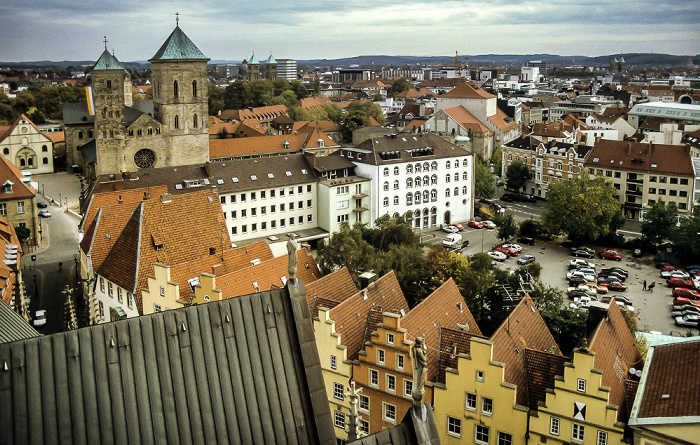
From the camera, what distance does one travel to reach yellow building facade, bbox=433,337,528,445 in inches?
1059

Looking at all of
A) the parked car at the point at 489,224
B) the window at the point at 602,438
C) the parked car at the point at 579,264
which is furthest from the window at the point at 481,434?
the parked car at the point at 489,224

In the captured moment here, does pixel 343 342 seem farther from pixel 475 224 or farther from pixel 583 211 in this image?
pixel 475 224

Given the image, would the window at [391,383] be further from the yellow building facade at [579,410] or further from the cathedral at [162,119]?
the cathedral at [162,119]

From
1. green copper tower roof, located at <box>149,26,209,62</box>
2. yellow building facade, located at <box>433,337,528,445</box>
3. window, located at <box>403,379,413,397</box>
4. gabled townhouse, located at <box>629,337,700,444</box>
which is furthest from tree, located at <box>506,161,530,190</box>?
yellow building facade, located at <box>433,337,528,445</box>

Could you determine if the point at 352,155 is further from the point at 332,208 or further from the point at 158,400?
the point at 158,400

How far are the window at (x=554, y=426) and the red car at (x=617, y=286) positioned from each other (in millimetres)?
39157

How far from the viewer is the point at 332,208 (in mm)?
76188

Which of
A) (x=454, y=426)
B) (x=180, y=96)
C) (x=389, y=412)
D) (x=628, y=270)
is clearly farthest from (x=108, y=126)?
(x=454, y=426)

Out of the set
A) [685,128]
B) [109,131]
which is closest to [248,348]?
[109,131]

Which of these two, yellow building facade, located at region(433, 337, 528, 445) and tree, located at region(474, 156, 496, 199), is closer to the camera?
yellow building facade, located at region(433, 337, 528, 445)

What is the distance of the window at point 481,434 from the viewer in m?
27.6

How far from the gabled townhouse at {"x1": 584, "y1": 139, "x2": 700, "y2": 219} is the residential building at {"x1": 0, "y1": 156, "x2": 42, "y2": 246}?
66962mm

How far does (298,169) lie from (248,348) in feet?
203

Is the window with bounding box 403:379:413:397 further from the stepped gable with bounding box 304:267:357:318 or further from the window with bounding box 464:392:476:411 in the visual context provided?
the stepped gable with bounding box 304:267:357:318
